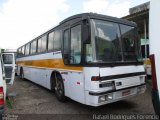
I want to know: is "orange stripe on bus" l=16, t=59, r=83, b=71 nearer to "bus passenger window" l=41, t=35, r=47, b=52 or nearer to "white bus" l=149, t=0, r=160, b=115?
"bus passenger window" l=41, t=35, r=47, b=52

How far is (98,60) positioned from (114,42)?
0.89 m

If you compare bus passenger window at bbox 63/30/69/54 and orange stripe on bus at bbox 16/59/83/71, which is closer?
orange stripe on bus at bbox 16/59/83/71

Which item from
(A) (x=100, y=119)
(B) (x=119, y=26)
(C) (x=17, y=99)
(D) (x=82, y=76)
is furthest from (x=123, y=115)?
(C) (x=17, y=99)

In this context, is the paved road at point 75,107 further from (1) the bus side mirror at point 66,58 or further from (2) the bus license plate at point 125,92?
(1) the bus side mirror at point 66,58

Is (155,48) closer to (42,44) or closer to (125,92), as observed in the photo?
(125,92)

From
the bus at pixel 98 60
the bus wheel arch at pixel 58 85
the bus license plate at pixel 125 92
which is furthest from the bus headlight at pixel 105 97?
the bus wheel arch at pixel 58 85

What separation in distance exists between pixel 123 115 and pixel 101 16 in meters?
2.81

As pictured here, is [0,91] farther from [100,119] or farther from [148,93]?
[148,93]

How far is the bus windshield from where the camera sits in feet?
17.0

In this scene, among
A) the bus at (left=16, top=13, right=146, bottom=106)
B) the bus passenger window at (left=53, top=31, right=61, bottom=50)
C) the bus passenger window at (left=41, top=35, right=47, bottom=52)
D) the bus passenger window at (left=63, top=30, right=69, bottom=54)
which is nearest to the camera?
the bus at (left=16, top=13, right=146, bottom=106)

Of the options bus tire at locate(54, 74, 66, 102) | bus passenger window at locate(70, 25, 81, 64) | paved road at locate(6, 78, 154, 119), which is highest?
bus passenger window at locate(70, 25, 81, 64)

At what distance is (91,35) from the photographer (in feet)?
A: 16.8

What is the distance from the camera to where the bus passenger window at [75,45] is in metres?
5.58

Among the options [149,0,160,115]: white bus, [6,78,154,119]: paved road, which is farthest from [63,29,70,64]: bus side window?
[149,0,160,115]: white bus
